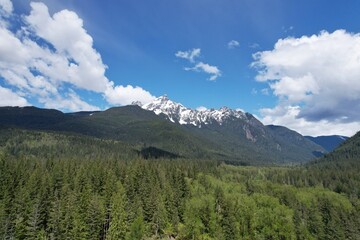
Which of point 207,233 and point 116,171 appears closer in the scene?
point 207,233

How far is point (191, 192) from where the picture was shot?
14388 centimetres

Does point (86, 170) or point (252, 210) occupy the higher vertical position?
point (86, 170)

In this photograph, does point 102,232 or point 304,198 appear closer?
point 102,232

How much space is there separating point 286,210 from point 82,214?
285ft

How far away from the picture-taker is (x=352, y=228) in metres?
121

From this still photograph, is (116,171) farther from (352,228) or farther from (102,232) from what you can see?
(352,228)

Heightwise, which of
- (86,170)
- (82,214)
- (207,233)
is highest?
(86,170)

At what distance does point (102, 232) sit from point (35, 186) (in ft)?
89.4

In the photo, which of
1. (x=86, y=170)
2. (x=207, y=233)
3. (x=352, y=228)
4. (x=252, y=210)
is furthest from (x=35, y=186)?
(x=352, y=228)

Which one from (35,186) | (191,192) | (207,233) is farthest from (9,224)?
(191,192)

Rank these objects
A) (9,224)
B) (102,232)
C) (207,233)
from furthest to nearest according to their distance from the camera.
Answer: (207,233), (102,232), (9,224)

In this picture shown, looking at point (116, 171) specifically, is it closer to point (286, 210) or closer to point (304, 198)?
point (286, 210)

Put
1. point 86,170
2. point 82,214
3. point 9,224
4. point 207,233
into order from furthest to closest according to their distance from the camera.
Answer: point 86,170 < point 207,233 < point 82,214 < point 9,224

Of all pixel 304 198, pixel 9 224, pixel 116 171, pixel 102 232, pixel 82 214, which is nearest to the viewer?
pixel 9 224
